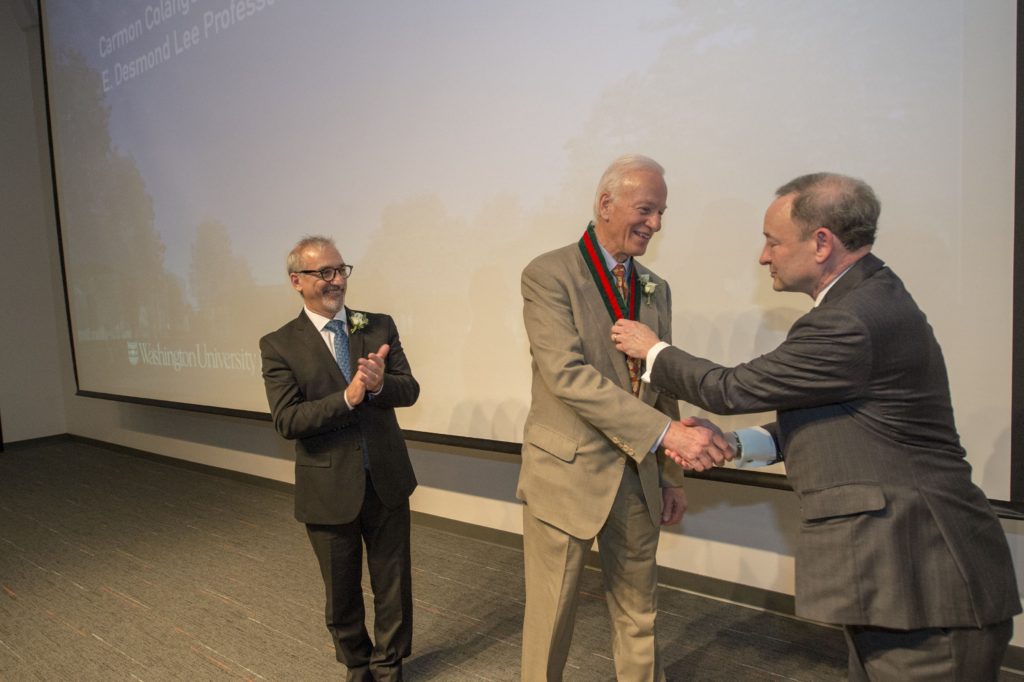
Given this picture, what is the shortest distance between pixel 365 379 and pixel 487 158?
1.72 metres

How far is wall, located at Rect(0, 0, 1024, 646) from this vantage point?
3.21 metres

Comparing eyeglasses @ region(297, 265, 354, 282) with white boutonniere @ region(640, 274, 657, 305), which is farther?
eyeglasses @ region(297, 265, 354, 282)

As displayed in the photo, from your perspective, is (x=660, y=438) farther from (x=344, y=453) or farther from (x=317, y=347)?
(x=317, y=347)

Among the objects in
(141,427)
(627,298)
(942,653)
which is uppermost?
(627,298)

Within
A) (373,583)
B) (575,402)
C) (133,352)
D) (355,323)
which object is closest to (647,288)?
(575,402)

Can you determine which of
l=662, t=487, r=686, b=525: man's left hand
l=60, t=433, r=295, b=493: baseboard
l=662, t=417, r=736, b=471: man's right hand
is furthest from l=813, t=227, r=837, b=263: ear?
l=60, t=433, r=295, b=493: baseboard

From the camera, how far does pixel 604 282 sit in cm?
200

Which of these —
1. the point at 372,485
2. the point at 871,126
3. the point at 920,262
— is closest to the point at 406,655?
the point at 372,485

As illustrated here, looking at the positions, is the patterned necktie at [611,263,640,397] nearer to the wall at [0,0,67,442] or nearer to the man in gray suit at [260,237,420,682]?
the man in gray suit at [260,237,420,682]

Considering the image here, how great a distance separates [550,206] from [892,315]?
6.81 ft

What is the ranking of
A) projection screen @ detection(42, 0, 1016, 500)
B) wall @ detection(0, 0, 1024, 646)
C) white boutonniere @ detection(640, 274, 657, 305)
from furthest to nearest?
wall @ detection(0, 0, 1024, 646) < projection screen @ detection(42, 0, 1016, 500) < white boutonniere @ detection(640, 274, 657, 305)

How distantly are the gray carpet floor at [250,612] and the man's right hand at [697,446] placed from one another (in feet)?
4.12

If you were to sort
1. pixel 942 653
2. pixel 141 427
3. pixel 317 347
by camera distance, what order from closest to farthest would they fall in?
pixel 942 653 → pixel 317 347 → pixel 141 427

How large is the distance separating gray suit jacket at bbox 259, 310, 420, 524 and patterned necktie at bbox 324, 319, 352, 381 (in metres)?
0.03
